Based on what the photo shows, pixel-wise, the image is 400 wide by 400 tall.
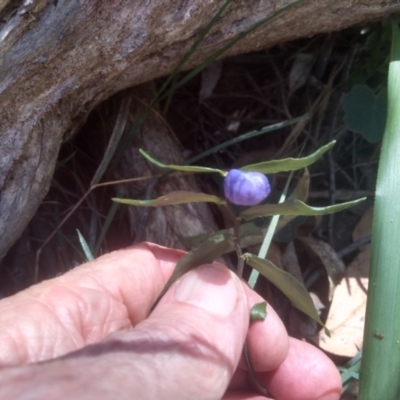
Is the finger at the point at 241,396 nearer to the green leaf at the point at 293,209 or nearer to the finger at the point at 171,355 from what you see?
the finger at the point at 171,355

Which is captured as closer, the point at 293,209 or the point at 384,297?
the point at 293,209

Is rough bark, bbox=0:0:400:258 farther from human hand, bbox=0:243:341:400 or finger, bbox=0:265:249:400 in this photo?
finger, bbox=0:265:249:400

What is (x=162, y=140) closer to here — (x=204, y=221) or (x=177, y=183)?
(x=177, y=183)

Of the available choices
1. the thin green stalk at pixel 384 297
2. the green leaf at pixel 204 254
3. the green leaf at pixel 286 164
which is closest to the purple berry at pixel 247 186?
the green leaf at pixel 286 164

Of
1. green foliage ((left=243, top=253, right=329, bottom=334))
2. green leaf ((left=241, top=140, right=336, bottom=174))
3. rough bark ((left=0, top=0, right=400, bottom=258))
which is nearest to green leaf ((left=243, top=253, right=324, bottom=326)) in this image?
green foliage ((left=243, top=253, right=329, bottom=334))

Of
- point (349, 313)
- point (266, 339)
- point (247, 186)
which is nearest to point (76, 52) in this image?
point (247, 186)

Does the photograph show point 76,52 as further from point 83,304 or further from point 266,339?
point 266,339
